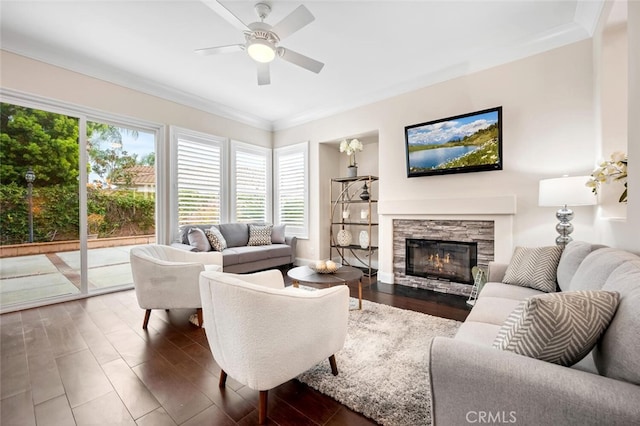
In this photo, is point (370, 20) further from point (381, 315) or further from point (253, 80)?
point (381, 315)

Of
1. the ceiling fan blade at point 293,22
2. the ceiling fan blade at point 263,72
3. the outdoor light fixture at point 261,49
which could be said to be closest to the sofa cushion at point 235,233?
the ceiling fan blade at point 263,72

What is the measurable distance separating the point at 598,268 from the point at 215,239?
4.06 meters

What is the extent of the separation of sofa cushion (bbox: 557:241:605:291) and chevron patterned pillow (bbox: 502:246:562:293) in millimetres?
77

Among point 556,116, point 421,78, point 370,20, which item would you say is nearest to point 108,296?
point 370,20

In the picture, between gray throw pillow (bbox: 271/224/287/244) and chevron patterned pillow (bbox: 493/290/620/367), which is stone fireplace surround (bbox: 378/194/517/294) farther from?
chevron patterned pillow (bbox: 493/290/620/367)

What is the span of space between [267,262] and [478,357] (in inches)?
155

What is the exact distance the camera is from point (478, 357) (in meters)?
0.87

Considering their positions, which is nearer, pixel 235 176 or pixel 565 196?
pixel 565 196

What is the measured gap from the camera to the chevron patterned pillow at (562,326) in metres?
0.86

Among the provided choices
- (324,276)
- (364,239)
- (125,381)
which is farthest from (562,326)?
(364,239)

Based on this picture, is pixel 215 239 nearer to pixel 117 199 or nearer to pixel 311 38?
pixel 117 199

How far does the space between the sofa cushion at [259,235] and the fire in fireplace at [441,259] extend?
2449mm

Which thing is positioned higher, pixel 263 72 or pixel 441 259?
pixel 263 72

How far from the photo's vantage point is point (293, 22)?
214 centimetres
